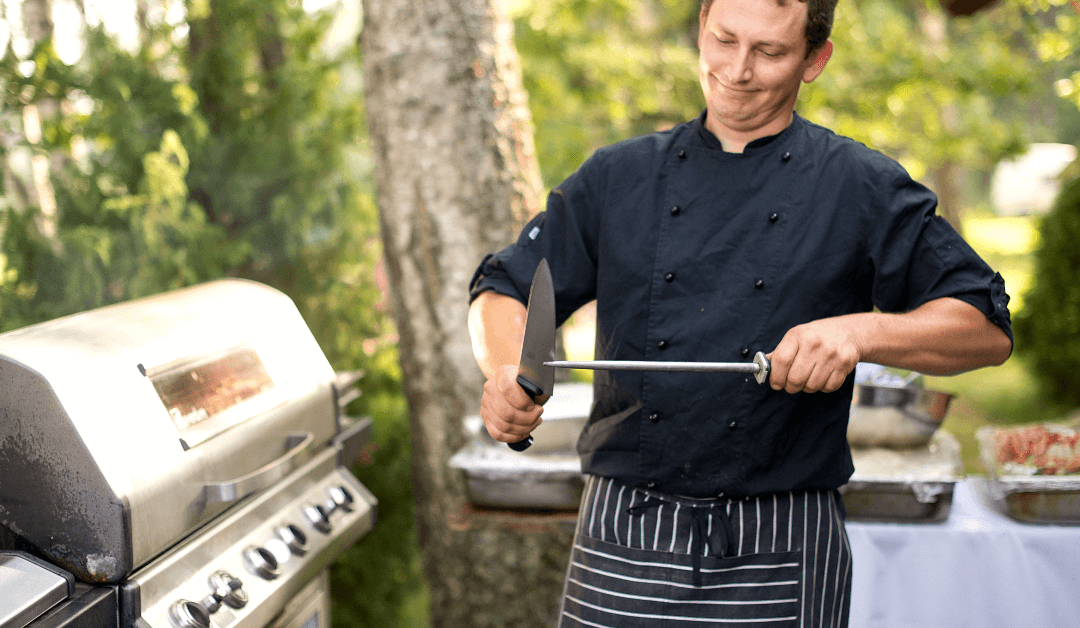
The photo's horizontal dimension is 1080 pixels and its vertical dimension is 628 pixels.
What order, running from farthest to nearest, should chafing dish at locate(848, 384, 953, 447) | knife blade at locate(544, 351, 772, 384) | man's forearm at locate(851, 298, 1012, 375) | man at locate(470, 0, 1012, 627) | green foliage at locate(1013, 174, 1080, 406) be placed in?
1. green foliage at locate(1013, 174, 1080, 406)
2. chafing dish at locate(848, 384, 953, 447)
3. man at locate(470, 0, 1012, 627)
4. man's forearm at locate(851, 298, 1012, 375)
5. knife blade at locate(544, 351, 772, 384)

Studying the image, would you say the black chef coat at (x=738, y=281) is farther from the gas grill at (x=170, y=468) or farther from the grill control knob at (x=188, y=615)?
the grill control knob at (x=188, y=615)

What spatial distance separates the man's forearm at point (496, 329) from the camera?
4.51ft

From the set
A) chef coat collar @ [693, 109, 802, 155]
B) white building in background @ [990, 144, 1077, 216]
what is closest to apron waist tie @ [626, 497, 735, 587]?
chef coat collar @ [693, 109, 802, 155]

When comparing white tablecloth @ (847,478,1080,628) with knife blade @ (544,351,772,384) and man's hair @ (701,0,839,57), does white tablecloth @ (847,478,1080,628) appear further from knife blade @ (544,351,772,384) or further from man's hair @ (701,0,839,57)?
man's hair @ (701,0,839,57)

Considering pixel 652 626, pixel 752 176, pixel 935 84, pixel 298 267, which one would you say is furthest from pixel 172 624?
pixel 935 84

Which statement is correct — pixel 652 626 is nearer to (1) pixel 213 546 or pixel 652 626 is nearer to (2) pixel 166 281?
(1) pixel 213 546

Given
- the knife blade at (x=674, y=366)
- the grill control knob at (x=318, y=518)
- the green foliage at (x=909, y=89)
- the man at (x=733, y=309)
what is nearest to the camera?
the knife blade at (x=674, y=366)

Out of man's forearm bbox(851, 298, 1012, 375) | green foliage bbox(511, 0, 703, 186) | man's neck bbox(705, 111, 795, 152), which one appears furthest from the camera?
green foliage bbox(511, 0, 703, 186)

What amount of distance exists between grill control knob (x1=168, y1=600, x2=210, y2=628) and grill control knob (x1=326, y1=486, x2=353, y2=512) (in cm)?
55

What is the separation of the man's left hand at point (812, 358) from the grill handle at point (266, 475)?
41.5 inches

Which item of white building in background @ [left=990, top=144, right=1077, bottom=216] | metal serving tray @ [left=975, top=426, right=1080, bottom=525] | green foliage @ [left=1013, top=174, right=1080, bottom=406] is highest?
metal serving tray @ [left=975, top=426, right=1080, bottom=525]

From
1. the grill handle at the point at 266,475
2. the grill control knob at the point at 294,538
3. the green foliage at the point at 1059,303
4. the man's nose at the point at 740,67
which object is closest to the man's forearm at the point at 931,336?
the man's nose at the point at 740,67

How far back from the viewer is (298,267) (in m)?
3.11

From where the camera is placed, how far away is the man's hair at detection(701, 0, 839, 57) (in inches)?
51.5
